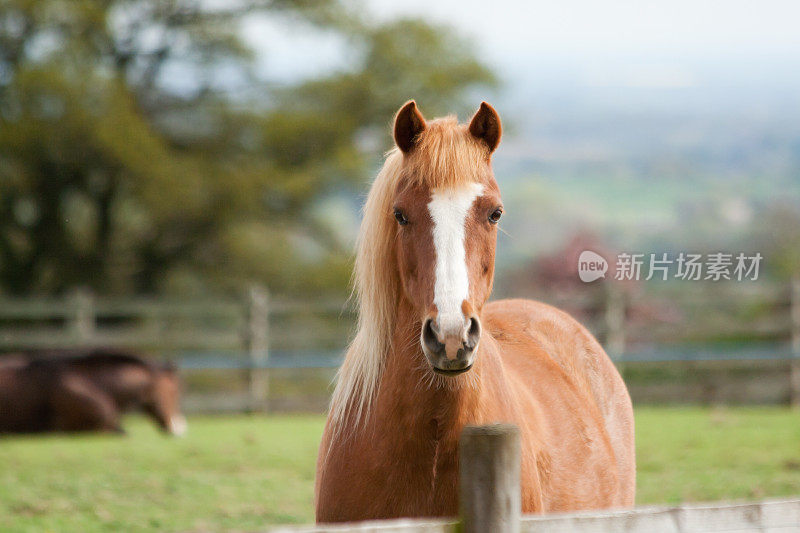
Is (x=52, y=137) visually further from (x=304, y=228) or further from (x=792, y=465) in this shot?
(x=792, y=465)

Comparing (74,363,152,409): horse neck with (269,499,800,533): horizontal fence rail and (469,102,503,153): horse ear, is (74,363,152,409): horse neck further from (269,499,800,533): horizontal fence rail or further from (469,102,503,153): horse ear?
(269,499,800,533): horizontal fence rail

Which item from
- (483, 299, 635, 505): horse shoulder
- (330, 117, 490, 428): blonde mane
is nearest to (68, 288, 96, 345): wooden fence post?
(483, 299, 635, 505): horse shoulder

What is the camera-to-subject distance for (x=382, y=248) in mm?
2605

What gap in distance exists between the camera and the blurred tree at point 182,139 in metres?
15.6

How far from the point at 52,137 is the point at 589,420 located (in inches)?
575

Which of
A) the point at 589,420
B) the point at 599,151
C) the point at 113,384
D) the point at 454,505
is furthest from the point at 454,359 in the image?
the point at 599,151

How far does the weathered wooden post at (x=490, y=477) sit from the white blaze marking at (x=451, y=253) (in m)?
0.41

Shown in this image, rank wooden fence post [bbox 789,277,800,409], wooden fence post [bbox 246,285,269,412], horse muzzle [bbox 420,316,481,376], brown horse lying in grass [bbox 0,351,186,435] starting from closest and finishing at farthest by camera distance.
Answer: horse muzzle [bbox 420,316,481,376] → brown horse lying in grass [bbox 0,351,186,435] → wooden fence post [bbox 789,277,800,409] → wooden fence post [bbox 246,285,269,412]

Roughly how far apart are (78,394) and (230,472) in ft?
10.7

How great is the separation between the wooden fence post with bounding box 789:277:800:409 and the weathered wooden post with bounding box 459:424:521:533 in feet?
32.6

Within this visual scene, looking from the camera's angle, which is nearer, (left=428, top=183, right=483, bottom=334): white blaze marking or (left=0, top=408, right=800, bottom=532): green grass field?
(left=428, top=183, right=483, bottom=334): white blaze marking

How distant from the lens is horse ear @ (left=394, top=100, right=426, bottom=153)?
2576mm

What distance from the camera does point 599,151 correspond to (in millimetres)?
69125

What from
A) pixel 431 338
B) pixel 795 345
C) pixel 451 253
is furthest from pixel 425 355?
pixel 795 345
